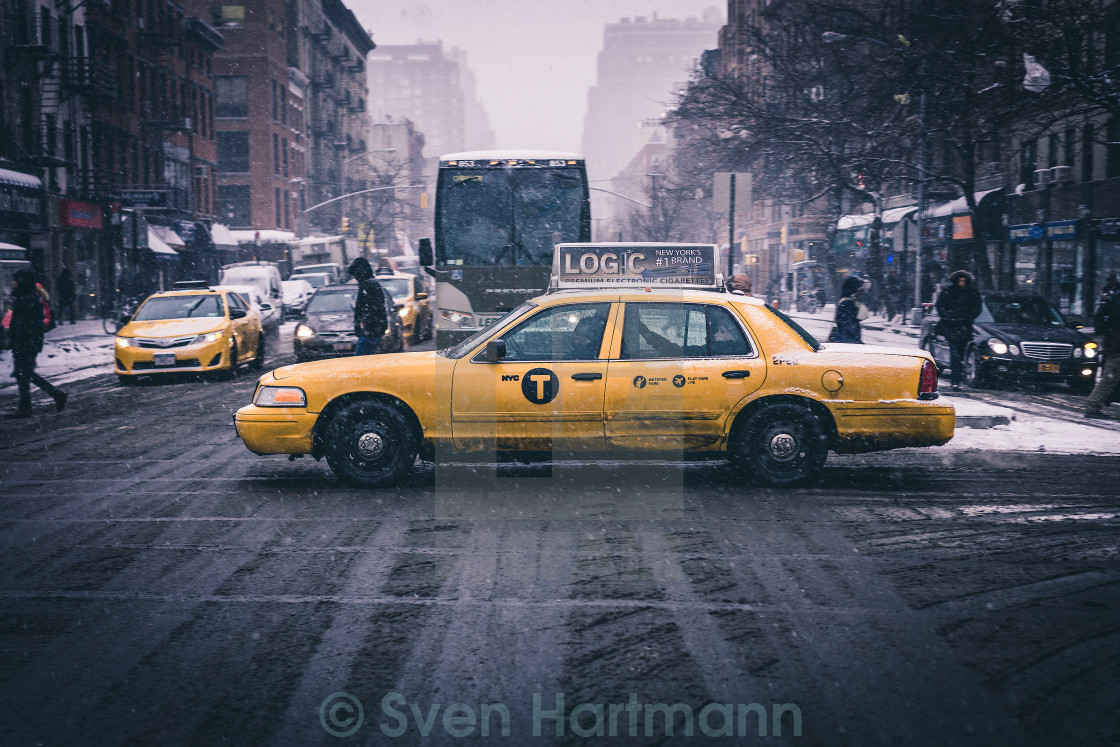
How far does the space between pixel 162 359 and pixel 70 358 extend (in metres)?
7.50

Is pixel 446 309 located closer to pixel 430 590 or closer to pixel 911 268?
pixel 430 590

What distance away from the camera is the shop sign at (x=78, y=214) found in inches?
1411

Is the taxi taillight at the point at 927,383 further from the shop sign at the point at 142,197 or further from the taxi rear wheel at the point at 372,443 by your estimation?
the shop sign at the point at 142,197

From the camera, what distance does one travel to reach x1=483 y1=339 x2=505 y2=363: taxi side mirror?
8.23m

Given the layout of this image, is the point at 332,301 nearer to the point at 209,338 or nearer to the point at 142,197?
the point at 209,338

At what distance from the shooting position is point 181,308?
19469mm

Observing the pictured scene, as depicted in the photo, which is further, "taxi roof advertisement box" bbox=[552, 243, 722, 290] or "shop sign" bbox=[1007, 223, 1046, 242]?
Answer: "shop sign" bbox=[1007, 223, 1046, 242]

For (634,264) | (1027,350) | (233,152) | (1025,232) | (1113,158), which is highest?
(233,152)

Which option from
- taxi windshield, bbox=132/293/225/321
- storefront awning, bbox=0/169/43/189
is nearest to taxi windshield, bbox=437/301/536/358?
taxi windshield, bbox=132/293/225/321

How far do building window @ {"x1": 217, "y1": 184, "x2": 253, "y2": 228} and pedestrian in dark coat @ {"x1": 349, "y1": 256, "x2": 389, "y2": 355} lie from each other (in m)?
56.9

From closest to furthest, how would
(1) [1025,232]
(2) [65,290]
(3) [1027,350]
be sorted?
(3) [1027,350]
(1) [1025,232]
(2) [65,290]

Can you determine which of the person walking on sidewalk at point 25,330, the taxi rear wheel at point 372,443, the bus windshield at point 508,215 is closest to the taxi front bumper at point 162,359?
the person walking on sidewalk at point 25,330

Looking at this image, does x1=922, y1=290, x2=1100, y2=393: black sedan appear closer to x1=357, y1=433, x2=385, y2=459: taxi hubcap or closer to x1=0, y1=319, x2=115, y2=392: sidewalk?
x1=357, y1=433, x2=385, y2=459: taxi hubcap

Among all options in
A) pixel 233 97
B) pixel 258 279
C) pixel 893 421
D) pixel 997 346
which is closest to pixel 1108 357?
pixel 997 346
